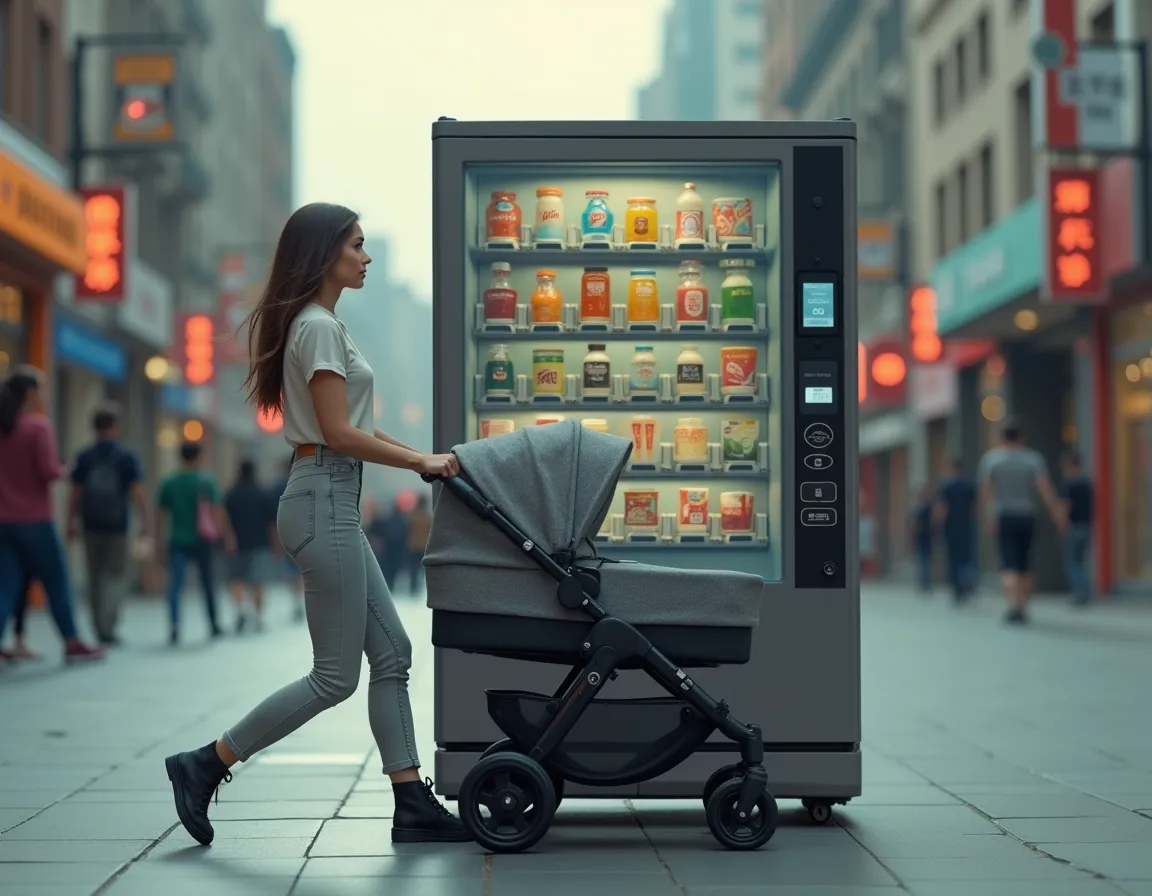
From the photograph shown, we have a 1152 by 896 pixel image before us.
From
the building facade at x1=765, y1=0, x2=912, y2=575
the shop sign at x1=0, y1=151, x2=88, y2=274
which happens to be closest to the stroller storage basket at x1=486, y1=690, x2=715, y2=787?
the shop sign at x1=0, y1=151, x2=88, y2=274

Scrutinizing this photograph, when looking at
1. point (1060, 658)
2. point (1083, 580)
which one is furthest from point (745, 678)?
point (1083, 580)

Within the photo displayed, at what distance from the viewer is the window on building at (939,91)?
3566 cm

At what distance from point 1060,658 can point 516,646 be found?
30.4 ft

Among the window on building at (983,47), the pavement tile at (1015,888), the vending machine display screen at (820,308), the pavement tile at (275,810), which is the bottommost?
the pavement tile at (275,810)

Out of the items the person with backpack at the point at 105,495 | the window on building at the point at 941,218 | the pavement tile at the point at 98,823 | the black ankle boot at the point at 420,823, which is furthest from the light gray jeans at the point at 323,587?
the window on building at the point at 941,218

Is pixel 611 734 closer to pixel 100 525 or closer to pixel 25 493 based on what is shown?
pixel 25 493

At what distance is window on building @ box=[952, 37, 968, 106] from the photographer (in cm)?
3344

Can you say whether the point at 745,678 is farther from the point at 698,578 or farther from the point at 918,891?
the point at 918,891

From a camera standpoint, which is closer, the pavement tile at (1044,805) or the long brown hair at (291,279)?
the long brown hair at (291,279)

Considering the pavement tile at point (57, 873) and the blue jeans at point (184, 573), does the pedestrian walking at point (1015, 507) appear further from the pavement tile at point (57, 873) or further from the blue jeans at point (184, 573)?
the pavement tile at point (57, 873)

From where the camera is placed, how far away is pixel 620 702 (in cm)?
645

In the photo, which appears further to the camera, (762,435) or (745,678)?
(762,435)

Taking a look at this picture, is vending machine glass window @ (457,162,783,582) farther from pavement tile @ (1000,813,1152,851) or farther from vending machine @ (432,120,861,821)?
pavement tile @ (1000,813,1152,851)

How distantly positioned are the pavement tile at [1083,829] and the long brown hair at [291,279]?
9.62 ft
